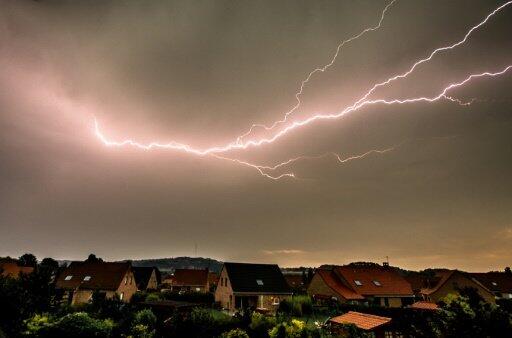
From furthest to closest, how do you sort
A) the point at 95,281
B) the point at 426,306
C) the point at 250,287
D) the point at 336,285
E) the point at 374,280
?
1. the point at 374,280
2. the point at 336,285
3. the point at 95,281
4. the point at 250,287
5. the point at 426,306

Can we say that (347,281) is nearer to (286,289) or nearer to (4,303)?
(286,289)

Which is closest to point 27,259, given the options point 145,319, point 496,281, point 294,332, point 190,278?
point 190,278

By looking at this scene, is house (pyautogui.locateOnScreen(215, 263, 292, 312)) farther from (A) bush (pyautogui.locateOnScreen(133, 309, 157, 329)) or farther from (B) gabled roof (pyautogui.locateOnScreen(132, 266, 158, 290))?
(B) gabled roof (pyautogui.locateOnScreen(132, 266, 158, 290))

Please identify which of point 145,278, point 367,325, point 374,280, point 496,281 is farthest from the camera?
point 145,278

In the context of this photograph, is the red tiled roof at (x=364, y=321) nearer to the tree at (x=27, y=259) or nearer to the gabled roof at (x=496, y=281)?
the gabled roof at (x=496, y=281)

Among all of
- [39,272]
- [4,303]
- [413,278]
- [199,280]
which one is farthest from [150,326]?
[413,278]

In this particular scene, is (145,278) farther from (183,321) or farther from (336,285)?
(183,321)

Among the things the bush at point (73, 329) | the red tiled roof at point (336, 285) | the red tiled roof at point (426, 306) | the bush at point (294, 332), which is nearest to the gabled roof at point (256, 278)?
the red tiled roof at point (336, 285)
